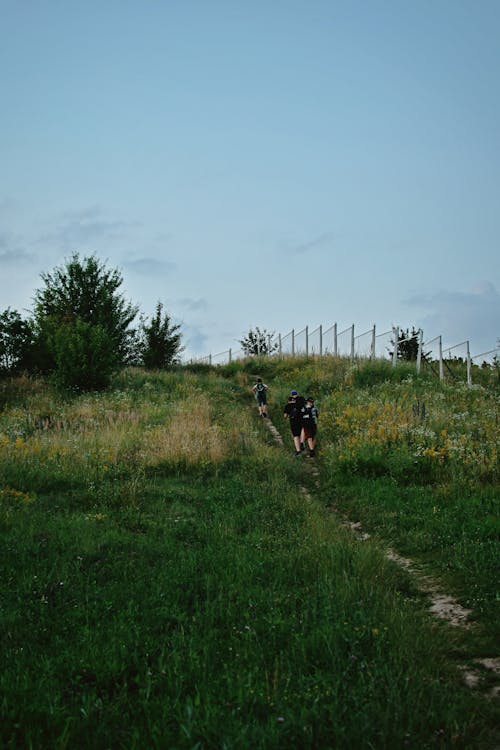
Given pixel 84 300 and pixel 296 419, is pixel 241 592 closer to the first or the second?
pixel 296 419

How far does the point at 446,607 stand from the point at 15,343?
24110 millimetres

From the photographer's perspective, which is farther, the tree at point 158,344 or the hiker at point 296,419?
the tree at point 158,344

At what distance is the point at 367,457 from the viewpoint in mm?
11336

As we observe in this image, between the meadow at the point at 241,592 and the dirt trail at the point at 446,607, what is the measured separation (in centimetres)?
9

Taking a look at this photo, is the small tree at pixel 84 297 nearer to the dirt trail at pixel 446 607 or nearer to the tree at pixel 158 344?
the tree at pixel 158 344

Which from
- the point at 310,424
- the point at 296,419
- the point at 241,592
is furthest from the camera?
the point at 296,419

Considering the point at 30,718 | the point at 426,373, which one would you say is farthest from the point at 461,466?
the point at 426,373

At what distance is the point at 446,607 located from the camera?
17.4 feet

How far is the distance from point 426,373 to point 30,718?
2300 centimetres

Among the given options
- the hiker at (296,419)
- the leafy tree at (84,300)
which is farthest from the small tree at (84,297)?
the hiker at (296,419)

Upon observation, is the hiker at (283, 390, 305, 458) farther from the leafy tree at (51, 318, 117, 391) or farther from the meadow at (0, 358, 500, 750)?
the leafy tree at (51, 318, 117, 391)

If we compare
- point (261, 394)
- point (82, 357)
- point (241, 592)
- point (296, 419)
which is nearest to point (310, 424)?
point (296, 419)

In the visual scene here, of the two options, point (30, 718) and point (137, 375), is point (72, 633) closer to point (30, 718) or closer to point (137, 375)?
point (30, 718)

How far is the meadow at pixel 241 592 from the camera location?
3.20 m
